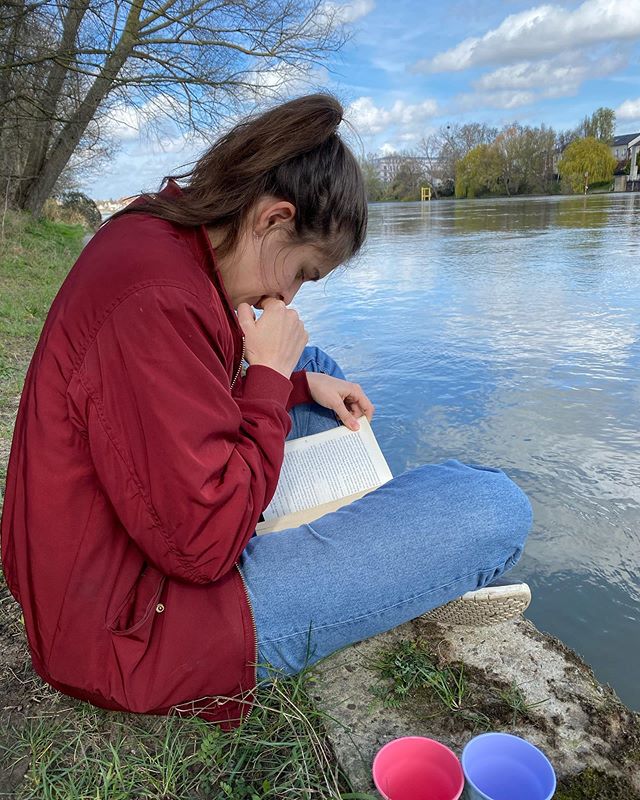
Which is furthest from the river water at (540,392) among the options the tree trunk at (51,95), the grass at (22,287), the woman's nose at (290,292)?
the tree trunk at (51,95)

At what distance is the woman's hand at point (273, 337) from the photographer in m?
1.33

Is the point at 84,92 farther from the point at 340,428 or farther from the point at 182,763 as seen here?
the point at 182,763

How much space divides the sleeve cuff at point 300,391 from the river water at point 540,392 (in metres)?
0.48

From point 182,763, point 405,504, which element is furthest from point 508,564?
point 182,763

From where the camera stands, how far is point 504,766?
1.15 metres

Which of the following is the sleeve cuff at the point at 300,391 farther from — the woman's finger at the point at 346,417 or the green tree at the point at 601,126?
the green tree at the point at 601,126

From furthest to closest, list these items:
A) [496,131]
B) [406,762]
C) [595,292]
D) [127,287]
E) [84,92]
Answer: [496,131], [84,92], [595,292], [406,762], [127,287]

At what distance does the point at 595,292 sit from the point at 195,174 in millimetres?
5482

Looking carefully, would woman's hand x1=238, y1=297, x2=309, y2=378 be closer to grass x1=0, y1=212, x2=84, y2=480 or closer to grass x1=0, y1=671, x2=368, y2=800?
grass x1=0, y1=671, x2=368, y2=800

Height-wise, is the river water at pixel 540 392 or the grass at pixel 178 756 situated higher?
the grass at pixel 178 756

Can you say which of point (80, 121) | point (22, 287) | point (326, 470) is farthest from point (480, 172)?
point (326, 470)

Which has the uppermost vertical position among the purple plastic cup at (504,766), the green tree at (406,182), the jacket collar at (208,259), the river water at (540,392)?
the green tree at (406,182)

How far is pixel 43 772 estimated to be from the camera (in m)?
1.21

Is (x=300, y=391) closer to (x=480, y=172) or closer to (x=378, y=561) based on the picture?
(x=378, y=561)
